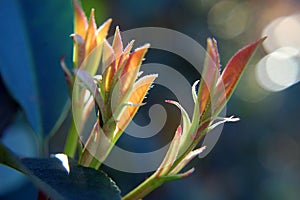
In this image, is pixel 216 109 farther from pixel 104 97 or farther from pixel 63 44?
pixel 63 44

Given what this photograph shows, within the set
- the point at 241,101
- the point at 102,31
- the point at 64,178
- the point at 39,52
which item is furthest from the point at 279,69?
the point at 64,178

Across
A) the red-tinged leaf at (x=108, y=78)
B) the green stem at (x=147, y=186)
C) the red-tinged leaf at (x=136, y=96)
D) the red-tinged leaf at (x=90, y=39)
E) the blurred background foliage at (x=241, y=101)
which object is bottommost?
the blurred background foliage at (x=241, y=101)

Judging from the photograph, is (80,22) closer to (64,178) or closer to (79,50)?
(79,50)

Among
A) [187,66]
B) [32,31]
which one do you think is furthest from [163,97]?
[32,31]

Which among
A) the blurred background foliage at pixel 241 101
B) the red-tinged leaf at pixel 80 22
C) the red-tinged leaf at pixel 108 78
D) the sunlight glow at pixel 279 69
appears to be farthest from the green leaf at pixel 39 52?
the sunlight glow at pixel 279 69

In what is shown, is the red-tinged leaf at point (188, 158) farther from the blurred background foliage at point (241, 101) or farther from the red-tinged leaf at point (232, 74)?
the blurred background foliage at point (241, 101)
